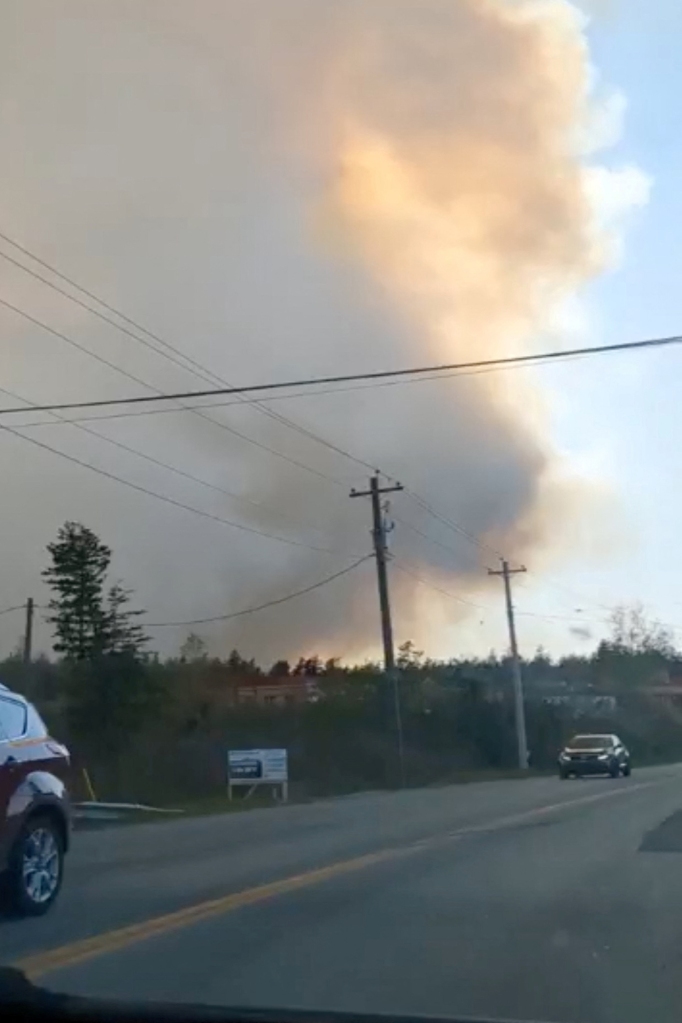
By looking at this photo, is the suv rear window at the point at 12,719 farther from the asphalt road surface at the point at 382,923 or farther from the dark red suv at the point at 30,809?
the asphalt road surface at the point at 382,923

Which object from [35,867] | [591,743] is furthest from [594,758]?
[35,867]

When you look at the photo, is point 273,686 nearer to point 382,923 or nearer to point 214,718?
point 214,718

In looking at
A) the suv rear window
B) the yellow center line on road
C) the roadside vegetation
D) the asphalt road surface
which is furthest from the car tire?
the roadside vegetation

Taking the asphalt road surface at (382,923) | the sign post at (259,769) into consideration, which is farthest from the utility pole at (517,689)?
the asphalt road surface at (382,923)

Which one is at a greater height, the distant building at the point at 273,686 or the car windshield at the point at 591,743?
the distant building at the point at 273,686

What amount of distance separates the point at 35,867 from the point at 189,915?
4.17ft

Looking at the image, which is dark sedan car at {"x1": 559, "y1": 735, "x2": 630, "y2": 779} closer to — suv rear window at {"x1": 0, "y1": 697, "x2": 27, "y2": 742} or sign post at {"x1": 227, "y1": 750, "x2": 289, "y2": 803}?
sign post at {"x1": 227, "y1": 750, "x2": 289, "y2": 803}

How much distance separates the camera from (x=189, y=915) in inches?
476

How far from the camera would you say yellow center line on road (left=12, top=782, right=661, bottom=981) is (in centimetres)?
984

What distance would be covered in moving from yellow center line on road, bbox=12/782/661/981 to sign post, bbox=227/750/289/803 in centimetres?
1951

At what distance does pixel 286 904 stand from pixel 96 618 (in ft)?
119

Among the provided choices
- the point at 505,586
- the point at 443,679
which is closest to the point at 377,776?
the point at 505,586

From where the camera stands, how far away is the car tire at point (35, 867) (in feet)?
39.5

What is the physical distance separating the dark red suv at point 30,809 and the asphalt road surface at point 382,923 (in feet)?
1.13
